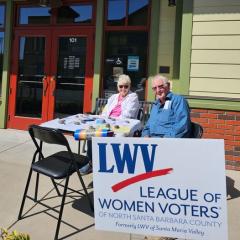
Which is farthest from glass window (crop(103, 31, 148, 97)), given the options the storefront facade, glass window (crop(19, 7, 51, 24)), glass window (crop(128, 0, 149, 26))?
glass window (crop(19, 7, 51, 24))

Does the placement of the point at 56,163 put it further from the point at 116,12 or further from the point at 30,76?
the point at 30,76

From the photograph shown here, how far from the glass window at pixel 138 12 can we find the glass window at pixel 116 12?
0.37 feet

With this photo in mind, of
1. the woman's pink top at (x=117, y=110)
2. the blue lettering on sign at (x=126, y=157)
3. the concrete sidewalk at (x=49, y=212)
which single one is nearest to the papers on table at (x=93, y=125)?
the woman's pink top at (x=117, y=110)

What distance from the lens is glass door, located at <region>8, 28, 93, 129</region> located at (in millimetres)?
6995

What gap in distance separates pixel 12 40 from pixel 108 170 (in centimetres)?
578

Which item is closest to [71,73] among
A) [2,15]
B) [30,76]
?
[30,76]

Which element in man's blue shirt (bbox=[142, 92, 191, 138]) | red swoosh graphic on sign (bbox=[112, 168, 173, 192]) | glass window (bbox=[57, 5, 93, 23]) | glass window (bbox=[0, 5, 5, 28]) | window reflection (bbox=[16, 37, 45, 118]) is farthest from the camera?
glass window (bbox=[0, 5, 5, 28])

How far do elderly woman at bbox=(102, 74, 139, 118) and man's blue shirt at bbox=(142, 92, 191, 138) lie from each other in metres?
0.81

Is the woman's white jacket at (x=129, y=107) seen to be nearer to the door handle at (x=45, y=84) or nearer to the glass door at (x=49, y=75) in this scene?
the glass door at (x=49, y=75)

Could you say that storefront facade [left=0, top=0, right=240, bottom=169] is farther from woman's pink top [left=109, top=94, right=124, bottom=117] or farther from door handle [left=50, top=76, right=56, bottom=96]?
woman's pink top [left=109, top=94, right=124, bottom=117]

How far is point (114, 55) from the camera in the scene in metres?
6.74

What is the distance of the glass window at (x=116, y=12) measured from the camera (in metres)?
6.65

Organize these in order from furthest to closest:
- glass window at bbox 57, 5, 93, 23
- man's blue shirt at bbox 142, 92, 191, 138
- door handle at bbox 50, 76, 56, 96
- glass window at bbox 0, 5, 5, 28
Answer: glass window at bbox 0, 5, 5, 28
door handle at bbox 50, 76, 56, 96
glass window at bbox 57, 5, 93, 23
man's blue shirt at bbox 142, 92, 191, 138

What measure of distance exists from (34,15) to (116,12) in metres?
1.71
